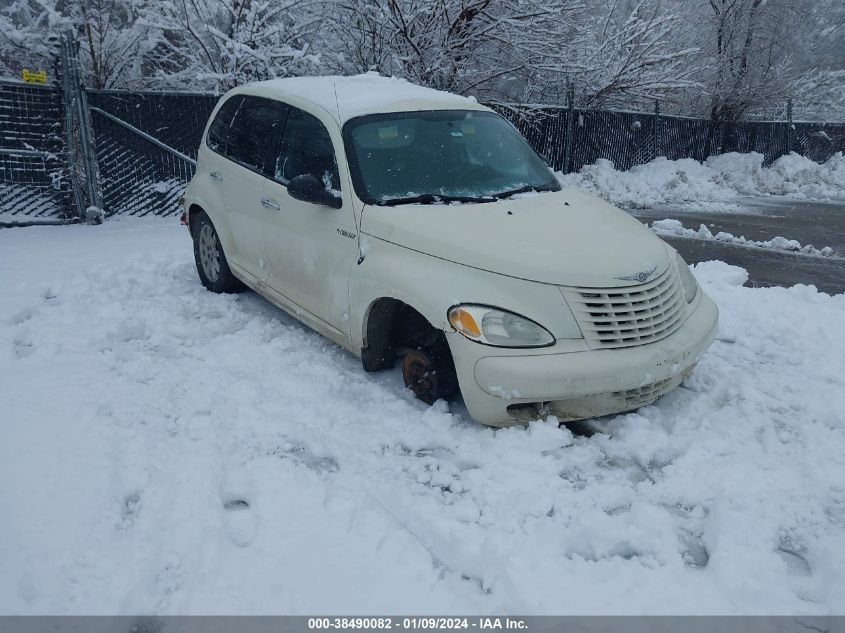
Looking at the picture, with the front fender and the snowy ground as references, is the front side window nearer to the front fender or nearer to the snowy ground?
the snowy ground

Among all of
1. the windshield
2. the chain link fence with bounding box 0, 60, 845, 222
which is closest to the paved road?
the windshield

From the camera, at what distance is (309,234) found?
4566 millimetres

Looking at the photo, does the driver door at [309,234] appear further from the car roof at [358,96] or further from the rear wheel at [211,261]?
the rear wheel at [211,261]

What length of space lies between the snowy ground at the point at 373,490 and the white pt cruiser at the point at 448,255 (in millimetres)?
321

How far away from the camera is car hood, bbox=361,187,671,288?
360 centimetres

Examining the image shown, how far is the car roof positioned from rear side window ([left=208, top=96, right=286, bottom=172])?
112 millimetres

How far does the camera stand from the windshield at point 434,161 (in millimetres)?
4305

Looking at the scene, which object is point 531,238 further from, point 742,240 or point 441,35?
point 441,35

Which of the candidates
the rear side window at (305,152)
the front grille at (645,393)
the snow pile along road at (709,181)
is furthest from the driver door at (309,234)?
the snow pile along road at (709,181)

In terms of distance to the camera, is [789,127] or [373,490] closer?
[373,490]

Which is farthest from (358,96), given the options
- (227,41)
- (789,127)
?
(789,127)

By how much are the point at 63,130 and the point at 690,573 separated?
9320 millimetres

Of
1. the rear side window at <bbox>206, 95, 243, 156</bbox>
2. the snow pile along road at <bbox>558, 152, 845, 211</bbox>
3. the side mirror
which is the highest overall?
the rear side window at <bbox>206, 95, 243, 156</bbox>

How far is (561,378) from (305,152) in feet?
8.28
